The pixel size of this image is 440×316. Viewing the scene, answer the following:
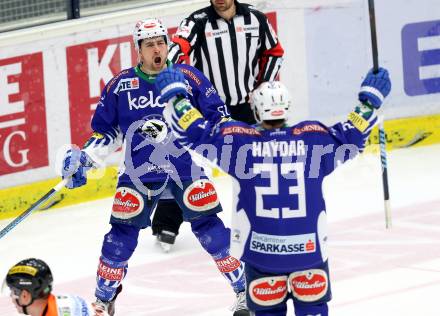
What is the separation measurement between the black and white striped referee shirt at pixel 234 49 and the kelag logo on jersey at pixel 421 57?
2476 millimetres

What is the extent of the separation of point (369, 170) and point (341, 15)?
1.29 metres

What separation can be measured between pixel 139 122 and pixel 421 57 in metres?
4.82

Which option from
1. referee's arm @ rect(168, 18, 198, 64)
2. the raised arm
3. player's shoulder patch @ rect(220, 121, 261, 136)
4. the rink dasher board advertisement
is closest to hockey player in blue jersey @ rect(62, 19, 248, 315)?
player's shoulder patch @ rect(220, 121, 261, 136)

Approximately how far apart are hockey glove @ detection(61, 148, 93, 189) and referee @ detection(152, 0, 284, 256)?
192 centimetres

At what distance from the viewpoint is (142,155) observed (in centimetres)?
737

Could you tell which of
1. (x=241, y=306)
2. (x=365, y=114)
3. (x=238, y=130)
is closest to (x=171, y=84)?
(x=238, y=130)

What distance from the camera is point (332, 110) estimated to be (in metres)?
11.4

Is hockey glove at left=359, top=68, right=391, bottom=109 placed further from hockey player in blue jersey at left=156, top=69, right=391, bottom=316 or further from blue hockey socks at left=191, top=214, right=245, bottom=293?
blue hockey socks at left=191, top=214, right=245, bottom=293

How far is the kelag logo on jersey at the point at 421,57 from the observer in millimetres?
11539

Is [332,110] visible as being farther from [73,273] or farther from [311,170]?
[311,170]

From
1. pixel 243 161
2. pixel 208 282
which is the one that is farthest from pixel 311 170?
pixel 208 282

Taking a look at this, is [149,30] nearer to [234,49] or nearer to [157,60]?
[157,60]

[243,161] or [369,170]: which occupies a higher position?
[243,161]

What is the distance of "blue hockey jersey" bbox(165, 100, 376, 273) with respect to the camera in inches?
240
